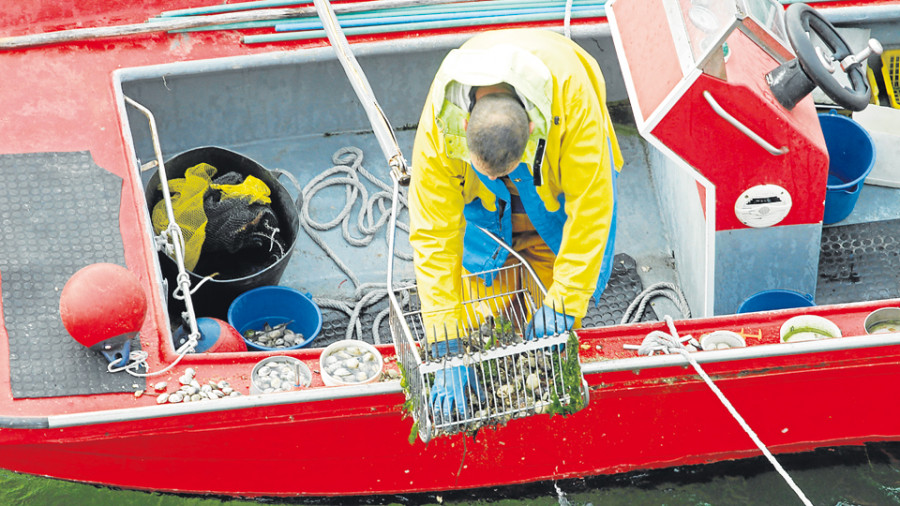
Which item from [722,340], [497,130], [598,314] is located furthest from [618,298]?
[497,130]

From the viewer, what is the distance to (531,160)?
266 cm

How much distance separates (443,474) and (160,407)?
124cm

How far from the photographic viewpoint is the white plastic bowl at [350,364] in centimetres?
319

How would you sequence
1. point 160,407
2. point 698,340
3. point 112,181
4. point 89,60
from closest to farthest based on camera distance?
point 160,407
point 698,340
point 112,181
point 89,60

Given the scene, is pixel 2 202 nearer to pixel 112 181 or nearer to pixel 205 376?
pixel 112 181

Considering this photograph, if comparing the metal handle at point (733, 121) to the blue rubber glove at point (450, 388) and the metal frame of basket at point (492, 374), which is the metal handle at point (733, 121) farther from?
the blue rubber glove at point (450, 388)

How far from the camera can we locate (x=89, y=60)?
3.92m

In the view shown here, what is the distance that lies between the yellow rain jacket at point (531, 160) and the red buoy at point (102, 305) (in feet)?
3.18

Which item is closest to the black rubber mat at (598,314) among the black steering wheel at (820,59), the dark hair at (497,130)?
the black steering wheel at (820,59)

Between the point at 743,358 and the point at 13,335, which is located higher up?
the point at 13,335

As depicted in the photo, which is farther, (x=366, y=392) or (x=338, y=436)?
(x=338, y=436)

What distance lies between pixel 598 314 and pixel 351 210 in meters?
1.38

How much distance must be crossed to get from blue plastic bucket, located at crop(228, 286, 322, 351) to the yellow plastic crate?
3.09 m

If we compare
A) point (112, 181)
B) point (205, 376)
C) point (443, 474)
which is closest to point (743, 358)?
point (443, 474)
